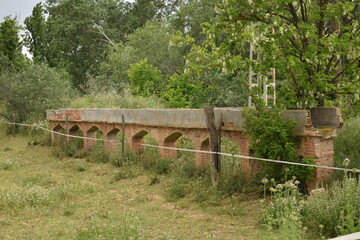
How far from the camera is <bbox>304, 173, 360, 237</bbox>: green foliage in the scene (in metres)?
5.93

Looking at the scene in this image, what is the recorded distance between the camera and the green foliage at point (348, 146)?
8.47m

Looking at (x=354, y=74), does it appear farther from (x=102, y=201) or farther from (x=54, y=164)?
(x=54, y=164)

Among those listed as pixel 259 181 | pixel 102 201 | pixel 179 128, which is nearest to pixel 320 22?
pixel 259 181

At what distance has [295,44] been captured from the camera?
30.0 feet

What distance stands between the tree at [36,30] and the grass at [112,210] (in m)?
30.7

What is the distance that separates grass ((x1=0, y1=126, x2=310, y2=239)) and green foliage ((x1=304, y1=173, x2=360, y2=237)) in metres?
0.80

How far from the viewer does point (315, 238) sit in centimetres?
620

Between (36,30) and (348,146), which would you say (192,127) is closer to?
(348,146)

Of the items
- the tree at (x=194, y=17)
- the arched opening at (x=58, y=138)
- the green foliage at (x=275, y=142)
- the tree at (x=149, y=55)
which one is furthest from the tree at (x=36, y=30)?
the green foliage at (x=275, y=142)

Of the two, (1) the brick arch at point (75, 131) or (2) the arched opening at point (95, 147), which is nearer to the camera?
(2) the arched opening at point (95, 147)

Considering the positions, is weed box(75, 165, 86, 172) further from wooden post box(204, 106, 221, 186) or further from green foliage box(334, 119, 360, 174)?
green foliage box(334, 119, 360, 174)

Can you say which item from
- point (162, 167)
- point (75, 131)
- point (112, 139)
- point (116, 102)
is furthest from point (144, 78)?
point (162, 167)

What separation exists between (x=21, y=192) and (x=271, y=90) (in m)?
5.95

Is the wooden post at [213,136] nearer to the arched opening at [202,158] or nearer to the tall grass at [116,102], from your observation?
the arched opening at [202,158]
